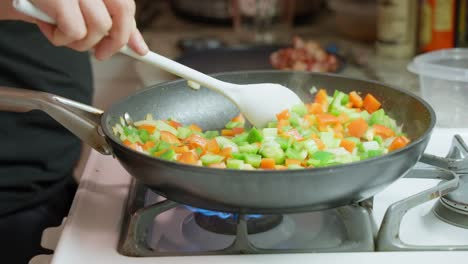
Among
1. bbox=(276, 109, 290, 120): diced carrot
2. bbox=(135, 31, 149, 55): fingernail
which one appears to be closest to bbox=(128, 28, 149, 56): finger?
bbox=(135, 31, 149, 55): fingernail

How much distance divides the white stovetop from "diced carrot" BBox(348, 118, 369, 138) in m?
0.08

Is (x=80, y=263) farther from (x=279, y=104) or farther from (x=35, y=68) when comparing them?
(x=35, y=68)

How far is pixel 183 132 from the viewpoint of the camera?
917mm

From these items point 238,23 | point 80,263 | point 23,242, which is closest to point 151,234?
point 80,263

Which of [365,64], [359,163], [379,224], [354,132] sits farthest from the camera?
[365,64]

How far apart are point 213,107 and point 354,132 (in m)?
0.22

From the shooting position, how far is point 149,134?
90 cm

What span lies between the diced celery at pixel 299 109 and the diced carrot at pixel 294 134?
0.07 m

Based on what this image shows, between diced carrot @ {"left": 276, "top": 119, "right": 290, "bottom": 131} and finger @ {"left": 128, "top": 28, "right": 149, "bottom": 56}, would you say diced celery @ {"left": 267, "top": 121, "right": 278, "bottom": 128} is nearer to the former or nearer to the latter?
diced carrot @ {"left": 276, "top": 119, "right": 290, "bottom": 131}

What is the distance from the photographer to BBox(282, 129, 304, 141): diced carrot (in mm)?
858

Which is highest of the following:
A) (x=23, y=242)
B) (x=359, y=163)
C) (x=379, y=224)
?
(x=359, y=163)

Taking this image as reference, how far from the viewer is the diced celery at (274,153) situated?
0.80 meters

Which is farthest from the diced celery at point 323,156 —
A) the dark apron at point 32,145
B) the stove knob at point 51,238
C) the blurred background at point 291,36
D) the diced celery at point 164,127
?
the blurred background at point 291,36

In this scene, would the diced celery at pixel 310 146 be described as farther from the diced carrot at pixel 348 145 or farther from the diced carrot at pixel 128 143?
→ the diced carrot at pixel 128 143
